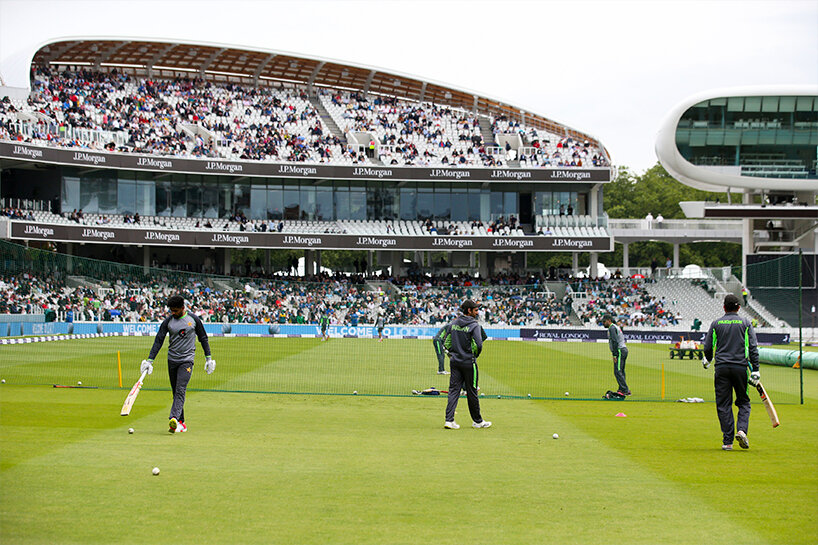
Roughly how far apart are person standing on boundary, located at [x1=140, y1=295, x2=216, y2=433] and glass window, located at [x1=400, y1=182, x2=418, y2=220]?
54.7 m

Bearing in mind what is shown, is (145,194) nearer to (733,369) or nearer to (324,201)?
(324,201)

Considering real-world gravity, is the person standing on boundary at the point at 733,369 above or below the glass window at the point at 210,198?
below

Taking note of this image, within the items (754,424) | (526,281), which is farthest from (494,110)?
(754,424)

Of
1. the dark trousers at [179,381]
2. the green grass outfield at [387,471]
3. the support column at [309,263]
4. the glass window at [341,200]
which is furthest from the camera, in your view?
the support column at [309,263]

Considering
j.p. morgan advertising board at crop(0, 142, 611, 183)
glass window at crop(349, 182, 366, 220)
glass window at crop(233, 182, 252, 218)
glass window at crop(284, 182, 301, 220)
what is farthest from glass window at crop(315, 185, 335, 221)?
glass window at crop(233, 182, 252, 218)

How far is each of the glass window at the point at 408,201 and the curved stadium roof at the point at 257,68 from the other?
10959 millimetres

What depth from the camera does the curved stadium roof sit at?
220ft

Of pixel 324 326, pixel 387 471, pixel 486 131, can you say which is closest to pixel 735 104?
pixel 486 131

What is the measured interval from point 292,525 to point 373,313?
137 ft

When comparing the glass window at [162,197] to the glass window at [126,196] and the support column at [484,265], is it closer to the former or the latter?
the glass window at [126,196]

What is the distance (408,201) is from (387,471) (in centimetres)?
5789

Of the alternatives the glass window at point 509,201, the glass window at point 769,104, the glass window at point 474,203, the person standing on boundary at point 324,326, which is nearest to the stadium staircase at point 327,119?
the glass window at point 474,203

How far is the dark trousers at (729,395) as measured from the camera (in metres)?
12.2

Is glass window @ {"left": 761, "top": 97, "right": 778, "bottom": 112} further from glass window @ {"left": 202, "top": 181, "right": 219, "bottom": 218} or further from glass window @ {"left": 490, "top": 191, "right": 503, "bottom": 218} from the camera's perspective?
glass window @ {"left": 202, "top": 181, "right": 219, "bottom": 218}
